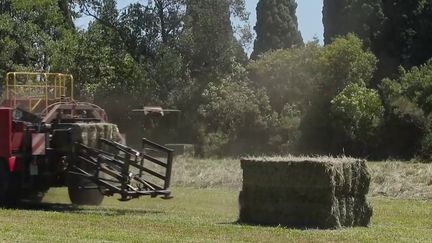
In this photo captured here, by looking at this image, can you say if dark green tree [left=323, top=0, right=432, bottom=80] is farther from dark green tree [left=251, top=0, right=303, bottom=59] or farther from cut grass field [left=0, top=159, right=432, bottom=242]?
cut grass field [left=0, top=159, right=432, bottom=242]

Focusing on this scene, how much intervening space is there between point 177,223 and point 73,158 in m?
3.87

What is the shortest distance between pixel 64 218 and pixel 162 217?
6.55 feet

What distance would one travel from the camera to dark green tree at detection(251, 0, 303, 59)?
79.4 metres

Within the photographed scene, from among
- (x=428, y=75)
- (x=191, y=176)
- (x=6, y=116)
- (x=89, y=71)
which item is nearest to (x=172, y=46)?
(x=89, y=71)

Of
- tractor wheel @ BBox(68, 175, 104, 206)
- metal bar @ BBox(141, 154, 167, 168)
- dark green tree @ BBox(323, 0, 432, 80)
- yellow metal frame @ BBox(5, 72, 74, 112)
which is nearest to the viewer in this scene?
metal bar @ BBox(141, 154, 167, 168)

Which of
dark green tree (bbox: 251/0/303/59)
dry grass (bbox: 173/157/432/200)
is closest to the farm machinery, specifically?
dry grass (bbox: 173/157/432/200)

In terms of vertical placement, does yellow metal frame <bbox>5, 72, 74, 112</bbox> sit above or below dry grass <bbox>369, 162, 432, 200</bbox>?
above

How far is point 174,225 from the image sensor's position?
55.8 feet

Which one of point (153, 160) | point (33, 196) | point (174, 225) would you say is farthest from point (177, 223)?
point (33, 196)

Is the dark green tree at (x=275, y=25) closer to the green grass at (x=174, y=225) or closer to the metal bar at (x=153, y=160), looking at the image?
the green grass at (x=174, y=225)

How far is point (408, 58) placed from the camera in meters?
62.3

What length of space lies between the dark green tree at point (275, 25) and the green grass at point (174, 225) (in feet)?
187

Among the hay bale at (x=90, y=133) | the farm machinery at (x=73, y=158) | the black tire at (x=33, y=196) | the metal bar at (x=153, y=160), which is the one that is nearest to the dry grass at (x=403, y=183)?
the farm machinery at (x=73, y=158)

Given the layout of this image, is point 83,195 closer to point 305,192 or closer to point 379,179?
point 305,192
